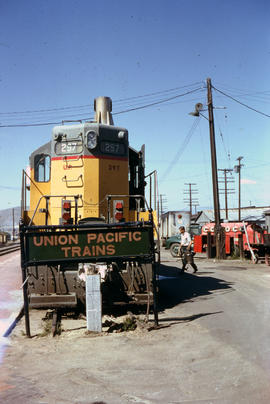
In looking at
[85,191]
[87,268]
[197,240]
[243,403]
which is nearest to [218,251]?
[197,240]

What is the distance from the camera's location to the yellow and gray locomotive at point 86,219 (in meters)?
6.86

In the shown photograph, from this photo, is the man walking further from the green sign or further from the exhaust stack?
the green sign

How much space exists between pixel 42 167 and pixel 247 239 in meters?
13.3

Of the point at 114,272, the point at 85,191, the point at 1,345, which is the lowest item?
the point at 1,345

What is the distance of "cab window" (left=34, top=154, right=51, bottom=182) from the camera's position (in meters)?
9.99

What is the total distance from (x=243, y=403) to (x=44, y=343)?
344 cm

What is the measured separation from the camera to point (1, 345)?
618 centimetres

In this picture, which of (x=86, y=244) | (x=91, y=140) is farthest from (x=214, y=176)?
(x=86, y=244)

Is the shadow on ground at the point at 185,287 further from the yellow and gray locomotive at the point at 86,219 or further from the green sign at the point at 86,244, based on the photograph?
the green sign at the point at 86,244

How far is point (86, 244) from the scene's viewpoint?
688cm

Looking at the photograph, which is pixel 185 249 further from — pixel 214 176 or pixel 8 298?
pixel 214 176

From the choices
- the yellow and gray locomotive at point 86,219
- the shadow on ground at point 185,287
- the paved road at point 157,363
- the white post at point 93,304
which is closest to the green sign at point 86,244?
the yellow and gray locomotive at point 86,219

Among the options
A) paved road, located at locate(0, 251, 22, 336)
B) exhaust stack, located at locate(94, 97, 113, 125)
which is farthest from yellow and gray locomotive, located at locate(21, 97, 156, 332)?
paved road, located at locate(0, 251, 22, 336)

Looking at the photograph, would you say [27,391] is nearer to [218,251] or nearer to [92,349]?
[92,349]
